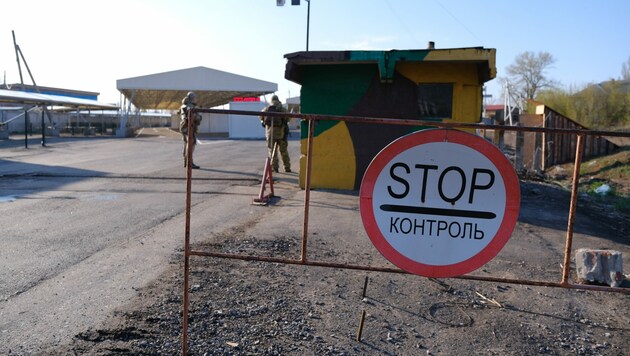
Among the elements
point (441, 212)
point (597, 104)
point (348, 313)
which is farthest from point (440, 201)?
point (597, 104)

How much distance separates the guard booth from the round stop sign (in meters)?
6.77

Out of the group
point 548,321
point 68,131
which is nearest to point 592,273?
point 548,321

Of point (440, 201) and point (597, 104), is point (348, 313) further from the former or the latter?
point (597, 104)

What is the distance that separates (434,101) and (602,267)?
229 inches

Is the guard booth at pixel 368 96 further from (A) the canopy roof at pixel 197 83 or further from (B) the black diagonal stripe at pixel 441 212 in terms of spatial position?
(A) the canopy roof at pixel 197 83

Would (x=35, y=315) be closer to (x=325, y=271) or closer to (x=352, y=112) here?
(x=325, y=271)

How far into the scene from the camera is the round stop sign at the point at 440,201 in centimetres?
376

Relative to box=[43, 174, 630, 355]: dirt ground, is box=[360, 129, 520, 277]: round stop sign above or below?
above

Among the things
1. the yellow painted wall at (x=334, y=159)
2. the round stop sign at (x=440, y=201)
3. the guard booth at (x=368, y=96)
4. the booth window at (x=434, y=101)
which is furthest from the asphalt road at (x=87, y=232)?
the booth window at (x=434, y=101)

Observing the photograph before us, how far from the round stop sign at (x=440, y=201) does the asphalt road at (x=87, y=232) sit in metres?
2.41

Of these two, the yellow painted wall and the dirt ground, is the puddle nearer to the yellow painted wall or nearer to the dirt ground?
the yellow painted wall

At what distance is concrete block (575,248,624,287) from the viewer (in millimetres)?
5645

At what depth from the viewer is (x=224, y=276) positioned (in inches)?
217

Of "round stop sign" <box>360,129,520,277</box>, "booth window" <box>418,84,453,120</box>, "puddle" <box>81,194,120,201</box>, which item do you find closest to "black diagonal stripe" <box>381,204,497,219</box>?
"round stop sign" <box>360,129,520,277</box>
